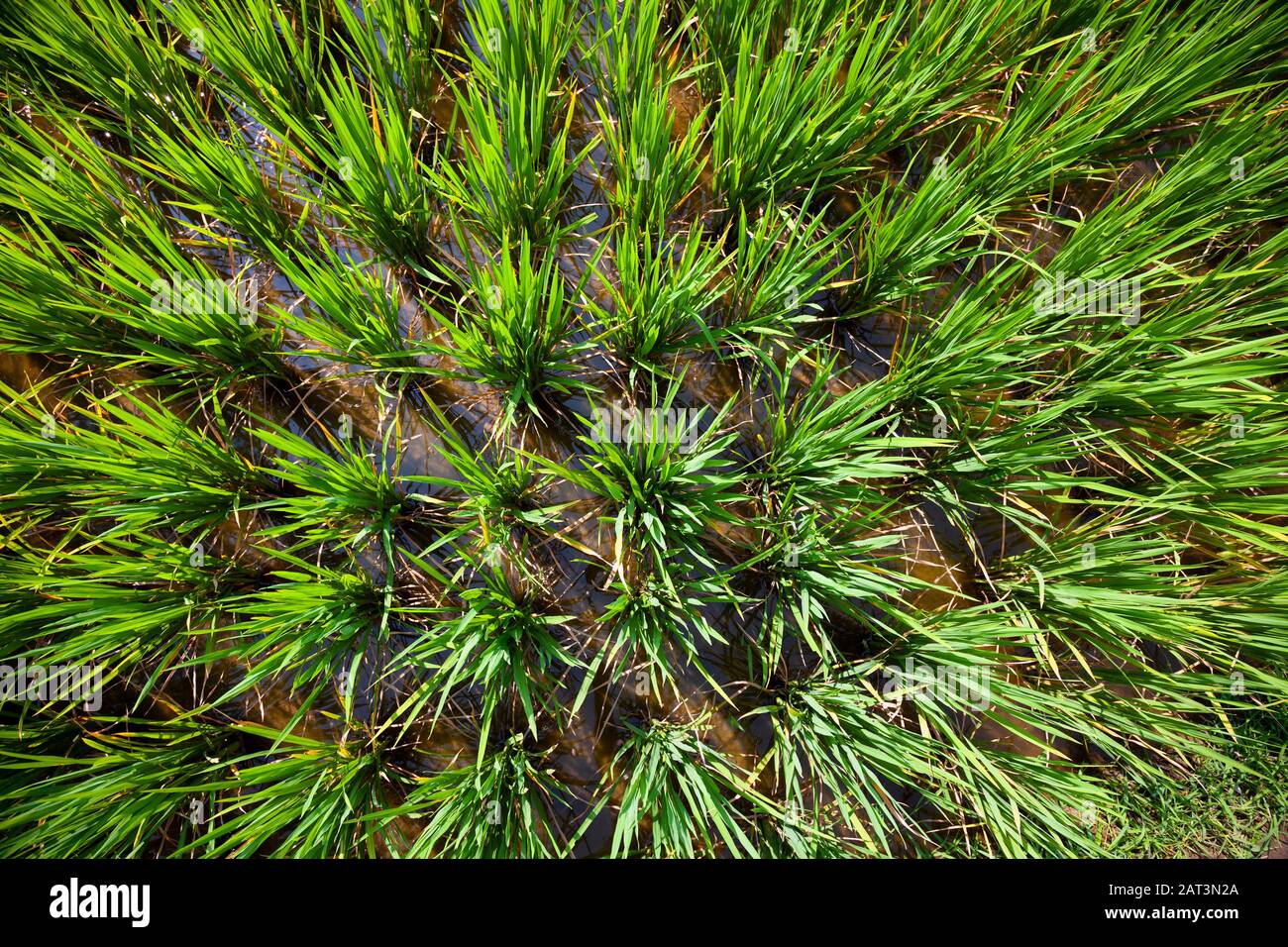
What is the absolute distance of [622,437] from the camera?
4.19 ft

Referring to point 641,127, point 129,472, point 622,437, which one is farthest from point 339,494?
point 641,127

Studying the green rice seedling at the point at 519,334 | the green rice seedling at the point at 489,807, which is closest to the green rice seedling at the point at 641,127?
the green rice seedling at the point at 519,334

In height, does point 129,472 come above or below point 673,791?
above

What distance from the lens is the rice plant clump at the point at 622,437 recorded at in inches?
45.9

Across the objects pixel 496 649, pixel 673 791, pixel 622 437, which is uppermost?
pixel 622 437

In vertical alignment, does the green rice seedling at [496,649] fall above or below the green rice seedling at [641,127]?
below

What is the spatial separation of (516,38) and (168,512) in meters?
1.16

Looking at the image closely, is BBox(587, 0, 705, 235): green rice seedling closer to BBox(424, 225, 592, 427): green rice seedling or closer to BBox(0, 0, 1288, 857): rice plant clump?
BBox(0, 0, 1288, 857): rice plant clump

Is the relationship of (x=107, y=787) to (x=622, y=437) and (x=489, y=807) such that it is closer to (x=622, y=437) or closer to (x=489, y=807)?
(x=489, y=807)

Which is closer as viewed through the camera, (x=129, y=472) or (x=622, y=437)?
(x=129, y=472)

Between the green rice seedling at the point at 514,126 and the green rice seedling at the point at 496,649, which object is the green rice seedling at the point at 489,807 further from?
the green rice seedling at the point at 514,126

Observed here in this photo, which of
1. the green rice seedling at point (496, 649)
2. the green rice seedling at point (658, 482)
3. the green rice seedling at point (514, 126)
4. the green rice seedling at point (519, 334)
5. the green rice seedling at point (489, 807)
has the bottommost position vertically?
the green rice seedling at point (489, 807)
